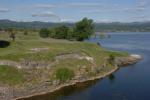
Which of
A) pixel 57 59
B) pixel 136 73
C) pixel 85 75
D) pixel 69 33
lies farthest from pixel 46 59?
pixel 69 33

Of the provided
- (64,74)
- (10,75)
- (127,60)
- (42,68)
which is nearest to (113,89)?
(64,74)

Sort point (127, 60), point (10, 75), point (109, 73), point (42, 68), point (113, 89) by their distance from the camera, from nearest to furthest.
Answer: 1. point (10, 75)
2. point (113, 89)
3. point (42, 68)
4. point (109, 73)
5. point (127, 60)

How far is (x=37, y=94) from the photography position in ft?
190

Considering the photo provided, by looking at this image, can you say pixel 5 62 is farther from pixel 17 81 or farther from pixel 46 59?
pixel 46 59

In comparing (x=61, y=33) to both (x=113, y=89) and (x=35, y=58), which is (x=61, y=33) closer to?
(x=35, y=58)

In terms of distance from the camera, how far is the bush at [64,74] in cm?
6544

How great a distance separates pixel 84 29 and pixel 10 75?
68.7 metres

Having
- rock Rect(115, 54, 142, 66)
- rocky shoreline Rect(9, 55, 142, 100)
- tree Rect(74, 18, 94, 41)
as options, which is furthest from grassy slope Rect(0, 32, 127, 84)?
tree Rect(74, 18, 94, 41)

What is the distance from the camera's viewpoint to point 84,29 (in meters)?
124

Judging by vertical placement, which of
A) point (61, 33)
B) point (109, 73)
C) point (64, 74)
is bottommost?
point (109, 73)

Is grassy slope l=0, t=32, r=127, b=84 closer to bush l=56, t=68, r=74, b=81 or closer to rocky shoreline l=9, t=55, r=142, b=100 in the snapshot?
bush l=56, t=68, r=74, b=81

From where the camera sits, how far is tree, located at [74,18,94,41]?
124 m

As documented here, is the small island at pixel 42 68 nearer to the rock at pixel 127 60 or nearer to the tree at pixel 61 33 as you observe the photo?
the rock at pixel 127 60

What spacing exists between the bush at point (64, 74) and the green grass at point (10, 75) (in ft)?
29.3
